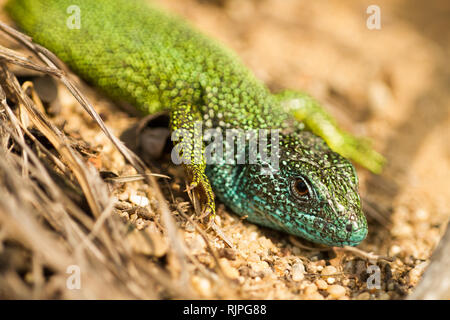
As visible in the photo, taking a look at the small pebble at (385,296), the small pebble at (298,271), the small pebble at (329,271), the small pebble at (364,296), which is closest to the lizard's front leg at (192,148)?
the small pebble at (298,271)

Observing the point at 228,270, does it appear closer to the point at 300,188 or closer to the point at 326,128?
the point at 300,188

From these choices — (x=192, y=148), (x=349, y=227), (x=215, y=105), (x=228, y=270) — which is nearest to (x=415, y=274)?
(x=349, y=227)

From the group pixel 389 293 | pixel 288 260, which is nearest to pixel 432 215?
pixel 389 293

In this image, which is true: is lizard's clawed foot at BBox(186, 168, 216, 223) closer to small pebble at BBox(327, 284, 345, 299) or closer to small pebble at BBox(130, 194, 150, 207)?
small pebble at BBox(130, 194, 150, 207)

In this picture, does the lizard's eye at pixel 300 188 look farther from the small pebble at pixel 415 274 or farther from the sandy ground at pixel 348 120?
the small pebble at pixel 415 274

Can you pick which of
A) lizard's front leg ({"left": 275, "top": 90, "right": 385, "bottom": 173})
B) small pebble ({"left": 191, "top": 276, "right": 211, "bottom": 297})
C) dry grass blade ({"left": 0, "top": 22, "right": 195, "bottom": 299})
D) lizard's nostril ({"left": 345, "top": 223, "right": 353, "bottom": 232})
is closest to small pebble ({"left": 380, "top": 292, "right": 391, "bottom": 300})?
lizard's nostril ({"left": 345, "top": 223, "right": 353, "bottom": 232})
